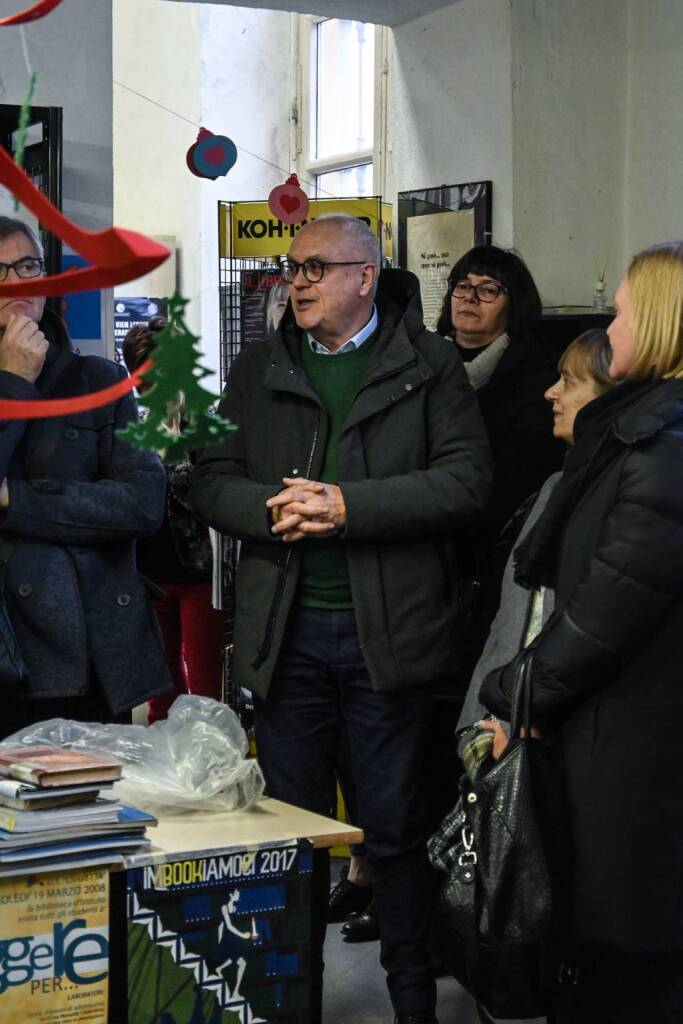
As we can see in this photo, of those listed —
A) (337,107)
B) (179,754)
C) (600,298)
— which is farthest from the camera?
(337,107)

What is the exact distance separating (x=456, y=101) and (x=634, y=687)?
2.84 metres

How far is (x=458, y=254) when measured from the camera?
15.1ft

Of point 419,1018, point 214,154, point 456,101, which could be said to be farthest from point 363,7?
point 419,1018

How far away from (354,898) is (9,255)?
79.5 inches

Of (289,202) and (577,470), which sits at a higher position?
(289,202)

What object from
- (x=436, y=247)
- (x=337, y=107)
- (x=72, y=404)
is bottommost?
(x=72, y=404)

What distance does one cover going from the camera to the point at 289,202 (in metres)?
4.33

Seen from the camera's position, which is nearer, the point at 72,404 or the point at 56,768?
the point at 72,404

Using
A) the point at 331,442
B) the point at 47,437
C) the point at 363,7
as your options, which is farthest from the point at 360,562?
the point at 363,7

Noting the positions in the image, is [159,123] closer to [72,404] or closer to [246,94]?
[246,94]

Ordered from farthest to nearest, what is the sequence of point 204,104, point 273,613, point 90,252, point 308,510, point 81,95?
point 204,104, point 81,95, point 273,613, point 308,510, point 90,252

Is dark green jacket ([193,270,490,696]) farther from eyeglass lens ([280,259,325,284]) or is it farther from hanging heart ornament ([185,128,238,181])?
hanging heart ornament ([185,128,238,181])

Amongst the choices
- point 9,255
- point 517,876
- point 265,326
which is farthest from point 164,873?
point 265,326

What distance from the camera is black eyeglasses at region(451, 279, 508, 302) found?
3.59m
